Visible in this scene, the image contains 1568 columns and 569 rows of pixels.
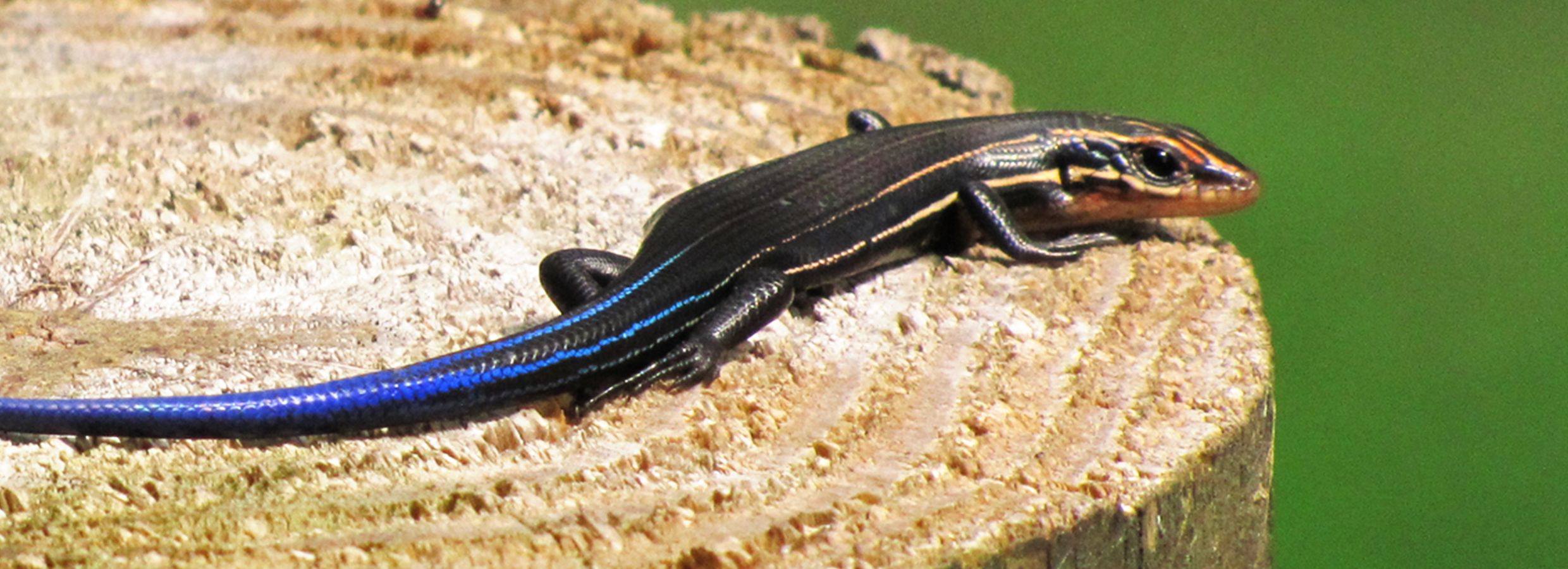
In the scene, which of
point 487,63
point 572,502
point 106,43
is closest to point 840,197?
point 487,63

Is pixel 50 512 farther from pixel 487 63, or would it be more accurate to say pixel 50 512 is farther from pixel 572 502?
pixel 487 63

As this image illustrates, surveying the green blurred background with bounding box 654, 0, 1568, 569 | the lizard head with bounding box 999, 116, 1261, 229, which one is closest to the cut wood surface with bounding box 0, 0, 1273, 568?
the lizard head with bounding box 999, 116, 1261, 229

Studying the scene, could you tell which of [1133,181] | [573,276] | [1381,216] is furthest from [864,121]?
[1381,216]

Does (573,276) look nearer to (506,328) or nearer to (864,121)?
(506,328)

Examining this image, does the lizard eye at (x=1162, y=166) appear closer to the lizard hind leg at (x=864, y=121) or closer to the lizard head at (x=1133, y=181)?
the lizard head at (x=1133, y=181)

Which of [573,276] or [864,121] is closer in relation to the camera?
[573,276]
